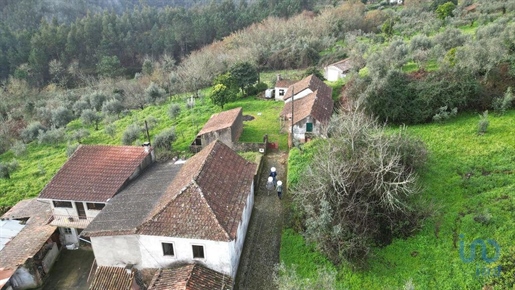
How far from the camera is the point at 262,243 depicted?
72.5ft

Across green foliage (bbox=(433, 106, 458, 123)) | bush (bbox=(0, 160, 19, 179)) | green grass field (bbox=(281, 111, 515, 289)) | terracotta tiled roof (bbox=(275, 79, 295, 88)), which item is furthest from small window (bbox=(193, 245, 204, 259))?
terracotta tiled roof (bbox=(275, 79, 295, 88))

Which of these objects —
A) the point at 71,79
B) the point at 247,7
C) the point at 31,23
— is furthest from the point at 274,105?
the point at 31,23

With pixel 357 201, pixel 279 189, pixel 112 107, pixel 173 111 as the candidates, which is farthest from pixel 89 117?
pixel 357 201

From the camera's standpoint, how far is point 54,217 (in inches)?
961

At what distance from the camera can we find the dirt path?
64.4ft

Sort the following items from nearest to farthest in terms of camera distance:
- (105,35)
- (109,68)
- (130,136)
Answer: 1. (130,136)
2. (109,68)
3. (105,35)

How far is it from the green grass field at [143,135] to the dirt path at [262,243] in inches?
381

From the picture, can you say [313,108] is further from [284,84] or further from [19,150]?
[19,150]

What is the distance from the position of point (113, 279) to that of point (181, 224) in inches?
207

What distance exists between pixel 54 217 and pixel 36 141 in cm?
2769

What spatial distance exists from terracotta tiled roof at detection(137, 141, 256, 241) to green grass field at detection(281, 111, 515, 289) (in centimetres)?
444

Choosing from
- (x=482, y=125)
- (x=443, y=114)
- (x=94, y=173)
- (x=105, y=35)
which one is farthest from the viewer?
(x=105, y=35)

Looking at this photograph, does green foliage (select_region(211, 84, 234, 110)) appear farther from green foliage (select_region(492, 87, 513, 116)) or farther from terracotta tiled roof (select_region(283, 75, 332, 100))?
green foliage (select_region(492, 87, 513, 116))

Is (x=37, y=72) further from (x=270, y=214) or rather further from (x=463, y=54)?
(x=463, y=54)
